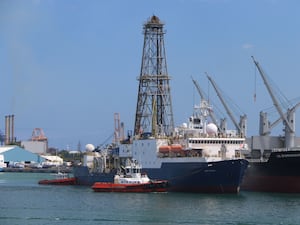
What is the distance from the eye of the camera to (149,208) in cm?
4694

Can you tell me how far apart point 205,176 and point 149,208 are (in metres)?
11.2

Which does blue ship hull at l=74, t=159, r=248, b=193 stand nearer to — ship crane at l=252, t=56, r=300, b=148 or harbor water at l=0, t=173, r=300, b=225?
harbor water at l=0, t=173, r=300, b=225

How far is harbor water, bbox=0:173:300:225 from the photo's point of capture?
1624 inches

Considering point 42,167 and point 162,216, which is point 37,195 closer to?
point 162,216

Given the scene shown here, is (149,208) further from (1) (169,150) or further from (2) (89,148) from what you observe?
(2) (89,148)

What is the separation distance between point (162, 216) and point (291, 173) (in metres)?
19.3

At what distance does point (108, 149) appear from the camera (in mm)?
73688

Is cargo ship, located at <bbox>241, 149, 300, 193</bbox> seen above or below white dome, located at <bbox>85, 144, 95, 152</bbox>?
below

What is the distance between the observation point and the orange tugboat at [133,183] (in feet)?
191

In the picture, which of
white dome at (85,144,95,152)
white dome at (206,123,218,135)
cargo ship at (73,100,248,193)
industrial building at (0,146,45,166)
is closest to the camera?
cargo ship at (73,100,248,193)

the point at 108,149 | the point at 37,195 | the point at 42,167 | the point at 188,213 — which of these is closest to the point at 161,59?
the point at 108,149

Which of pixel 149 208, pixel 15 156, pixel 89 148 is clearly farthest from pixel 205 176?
pixel 15 156

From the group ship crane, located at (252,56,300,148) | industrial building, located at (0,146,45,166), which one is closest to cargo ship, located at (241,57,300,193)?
ship crane, located at (252,56,300,148)

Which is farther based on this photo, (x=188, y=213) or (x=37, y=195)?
(x=37, y=195)
